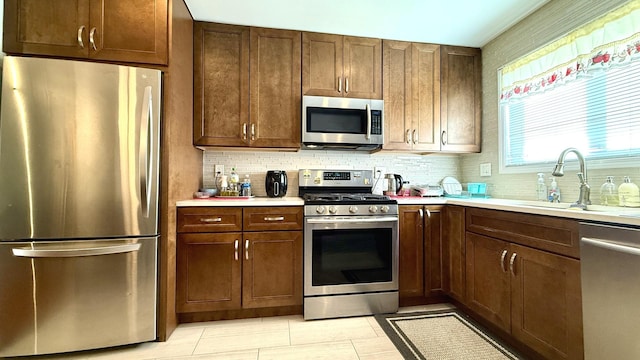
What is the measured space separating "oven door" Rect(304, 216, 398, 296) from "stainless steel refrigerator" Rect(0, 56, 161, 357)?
1.08 m

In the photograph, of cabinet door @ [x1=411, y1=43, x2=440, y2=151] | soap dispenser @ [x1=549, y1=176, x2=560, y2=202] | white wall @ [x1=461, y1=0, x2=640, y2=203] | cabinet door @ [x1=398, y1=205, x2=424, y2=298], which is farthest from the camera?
cabinet door @ [x1=411, y1=43, x2=440, y2=151]

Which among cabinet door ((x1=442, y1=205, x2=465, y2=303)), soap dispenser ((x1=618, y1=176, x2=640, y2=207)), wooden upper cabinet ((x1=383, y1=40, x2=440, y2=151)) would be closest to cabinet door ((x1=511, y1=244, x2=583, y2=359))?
cabinet door ((x1=442, y1=205, x2=465, y2=303))

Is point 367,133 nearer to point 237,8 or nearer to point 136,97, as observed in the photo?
point 237,8

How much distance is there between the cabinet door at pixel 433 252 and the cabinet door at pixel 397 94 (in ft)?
2.28

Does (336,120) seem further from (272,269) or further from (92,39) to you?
(92,39)

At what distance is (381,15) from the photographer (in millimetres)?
2152

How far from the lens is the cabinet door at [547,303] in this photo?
1.28 m

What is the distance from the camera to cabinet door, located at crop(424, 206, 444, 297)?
2.24 metres

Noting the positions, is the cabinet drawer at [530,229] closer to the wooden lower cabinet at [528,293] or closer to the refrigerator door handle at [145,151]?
the wooden lower cabinet at [528,293]

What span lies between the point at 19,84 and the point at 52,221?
0.81 metres

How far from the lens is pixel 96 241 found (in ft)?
5.23

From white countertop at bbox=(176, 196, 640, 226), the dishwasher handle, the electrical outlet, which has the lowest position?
the dishwasher handle

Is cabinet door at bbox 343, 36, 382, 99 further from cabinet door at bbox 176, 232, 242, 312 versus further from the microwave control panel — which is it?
cabinet door at bbox 176, 232, 242, 312

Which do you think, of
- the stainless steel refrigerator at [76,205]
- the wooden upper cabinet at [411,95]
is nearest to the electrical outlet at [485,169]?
the wooden upper cabinet at [411,95]
